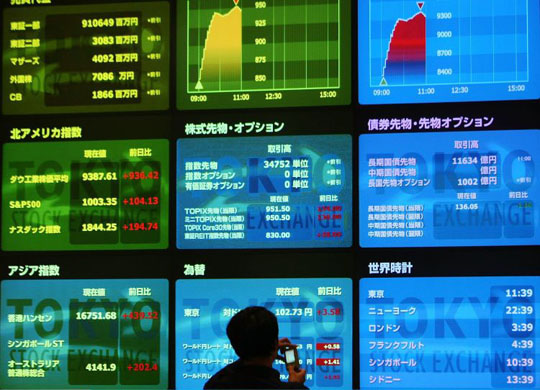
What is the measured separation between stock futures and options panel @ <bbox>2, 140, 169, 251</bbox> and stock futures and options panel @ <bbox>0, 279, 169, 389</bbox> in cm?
19

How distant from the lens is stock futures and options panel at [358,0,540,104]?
346cm

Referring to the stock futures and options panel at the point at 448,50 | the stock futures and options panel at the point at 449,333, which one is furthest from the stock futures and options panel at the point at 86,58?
the stock futures and options panel at the point at 449,333

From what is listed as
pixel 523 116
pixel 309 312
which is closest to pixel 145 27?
pixel 309 312

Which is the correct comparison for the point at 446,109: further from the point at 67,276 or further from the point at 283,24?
the point at 67,276

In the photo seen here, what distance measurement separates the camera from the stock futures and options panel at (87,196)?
3600 mm

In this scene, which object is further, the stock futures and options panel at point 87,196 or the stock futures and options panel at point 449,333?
the stock futures and options panel at point 87,196

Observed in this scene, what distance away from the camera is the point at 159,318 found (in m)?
3.55

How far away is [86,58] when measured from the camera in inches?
146

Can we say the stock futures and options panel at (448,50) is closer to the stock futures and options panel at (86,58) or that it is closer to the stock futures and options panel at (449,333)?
the stock futures and options panel at (449,333)

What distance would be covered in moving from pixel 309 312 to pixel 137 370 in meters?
0.78

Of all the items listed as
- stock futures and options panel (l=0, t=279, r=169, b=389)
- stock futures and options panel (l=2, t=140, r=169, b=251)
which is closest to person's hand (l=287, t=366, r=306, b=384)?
stock futures and options panel (l=0, t=279, r=169, b=389)

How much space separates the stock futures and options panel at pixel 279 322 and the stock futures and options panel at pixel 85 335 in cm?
10

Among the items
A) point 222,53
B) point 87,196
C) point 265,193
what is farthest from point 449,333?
point 87,196

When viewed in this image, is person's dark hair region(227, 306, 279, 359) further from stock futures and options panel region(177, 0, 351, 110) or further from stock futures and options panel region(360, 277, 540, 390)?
stock futures and options panel region(177, 0, 351, 110)
